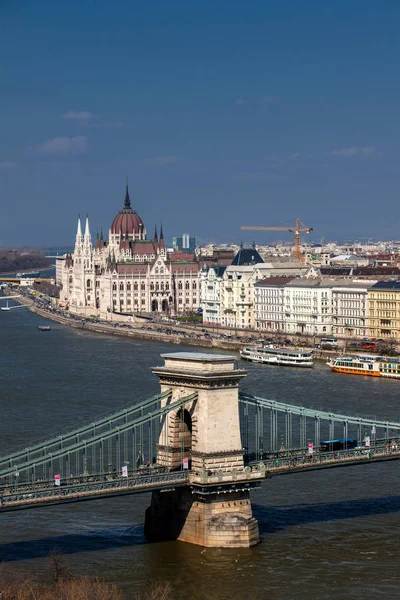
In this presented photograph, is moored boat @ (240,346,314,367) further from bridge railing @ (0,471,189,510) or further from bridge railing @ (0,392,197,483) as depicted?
bridge railing @ (0,471,189,510)

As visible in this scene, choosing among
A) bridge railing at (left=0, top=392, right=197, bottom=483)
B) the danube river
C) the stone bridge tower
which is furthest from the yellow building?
the stone bridge tower

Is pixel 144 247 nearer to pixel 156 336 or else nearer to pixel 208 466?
pixel 156 336

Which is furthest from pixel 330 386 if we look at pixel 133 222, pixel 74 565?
pixel 133 222

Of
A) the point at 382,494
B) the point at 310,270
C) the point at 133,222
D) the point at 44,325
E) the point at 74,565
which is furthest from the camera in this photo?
the point at 133,222

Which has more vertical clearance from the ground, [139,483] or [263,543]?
[139,483]

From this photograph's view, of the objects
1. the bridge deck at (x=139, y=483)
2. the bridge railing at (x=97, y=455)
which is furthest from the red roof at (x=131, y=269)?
the bridge deck at (x=139, y=483)

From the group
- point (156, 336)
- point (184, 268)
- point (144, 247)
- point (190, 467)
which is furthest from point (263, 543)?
point (144, 247)

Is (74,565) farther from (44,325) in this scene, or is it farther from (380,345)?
(44,325)

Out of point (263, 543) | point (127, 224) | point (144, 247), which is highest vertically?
point (127, 224)
